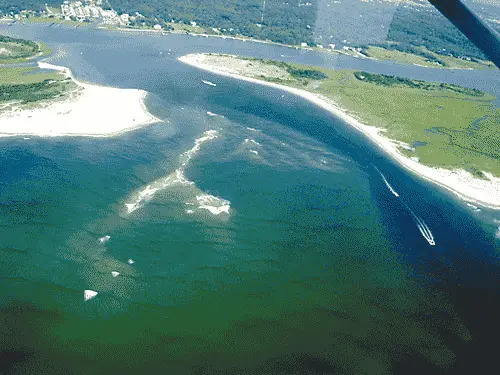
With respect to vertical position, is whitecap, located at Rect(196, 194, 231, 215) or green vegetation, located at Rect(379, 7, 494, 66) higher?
green vegetation, located at Rect(379, 7, 494, 66)

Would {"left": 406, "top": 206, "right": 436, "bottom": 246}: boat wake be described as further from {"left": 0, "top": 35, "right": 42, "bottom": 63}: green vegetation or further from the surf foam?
{"left": 0, "top": 35, "right": 42, "bottom": 63}: green vegetation

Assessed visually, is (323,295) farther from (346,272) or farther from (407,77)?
(407,77)

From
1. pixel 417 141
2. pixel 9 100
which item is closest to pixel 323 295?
pixel 417 141

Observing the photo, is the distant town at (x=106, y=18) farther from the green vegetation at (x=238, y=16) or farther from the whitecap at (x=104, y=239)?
the whitecap at (x=104, y=239)

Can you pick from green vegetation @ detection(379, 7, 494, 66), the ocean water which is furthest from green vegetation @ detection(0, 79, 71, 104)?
green vegetation @ detection(379, 7, 494, 66)

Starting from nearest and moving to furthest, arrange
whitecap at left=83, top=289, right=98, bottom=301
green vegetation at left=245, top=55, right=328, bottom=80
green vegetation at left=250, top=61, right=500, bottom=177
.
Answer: whitecap at left=83, top=289, right=98, bottom=301, green vegetation at left=250, top=61, right=500, bottom=177, green vegetation at left=245, top=55, right=328, bottom=80

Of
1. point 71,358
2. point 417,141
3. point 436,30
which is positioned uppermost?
point 436,30

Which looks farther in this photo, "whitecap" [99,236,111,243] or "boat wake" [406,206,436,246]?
"boat wake" [406,206,436,246]
